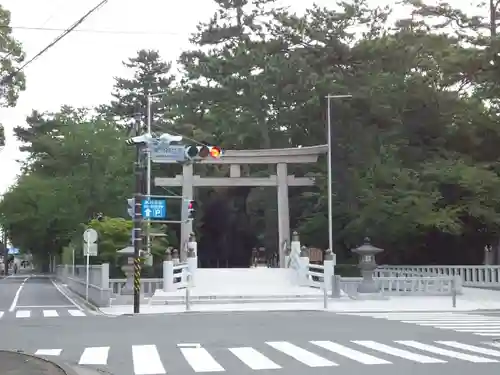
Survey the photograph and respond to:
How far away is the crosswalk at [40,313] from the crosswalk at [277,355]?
9.48 m

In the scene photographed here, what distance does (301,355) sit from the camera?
12.4 metres

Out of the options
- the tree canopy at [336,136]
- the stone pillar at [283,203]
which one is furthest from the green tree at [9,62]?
the stone pillar at [283,203]

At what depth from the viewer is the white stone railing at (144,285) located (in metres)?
28.0

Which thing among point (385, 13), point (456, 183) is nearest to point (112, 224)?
point (456, 183)

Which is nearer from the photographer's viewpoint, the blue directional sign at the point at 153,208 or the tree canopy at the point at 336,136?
the blue directional sign at the point at 153,208

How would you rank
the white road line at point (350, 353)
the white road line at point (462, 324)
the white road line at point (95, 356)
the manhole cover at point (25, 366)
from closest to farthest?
the manhole cover at point (25, 366)
the white road line at point (350, 353)
the white road line at point (95, 356)
the white road line at point (462, 324)

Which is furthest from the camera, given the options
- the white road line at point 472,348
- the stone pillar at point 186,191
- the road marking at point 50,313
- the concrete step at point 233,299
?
the stone pillar at point 186,191

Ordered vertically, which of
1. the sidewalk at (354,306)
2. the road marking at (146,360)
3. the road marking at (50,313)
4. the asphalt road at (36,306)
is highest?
the road marking at (146,360)

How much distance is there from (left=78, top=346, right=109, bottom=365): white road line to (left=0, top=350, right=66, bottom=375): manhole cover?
2.95 feet

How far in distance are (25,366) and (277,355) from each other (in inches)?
167

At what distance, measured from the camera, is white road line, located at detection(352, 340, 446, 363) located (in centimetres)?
1166

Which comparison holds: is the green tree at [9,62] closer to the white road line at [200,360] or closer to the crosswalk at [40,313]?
the crosswalk at [40,313]

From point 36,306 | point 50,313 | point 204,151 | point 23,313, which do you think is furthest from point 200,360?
point 36,306

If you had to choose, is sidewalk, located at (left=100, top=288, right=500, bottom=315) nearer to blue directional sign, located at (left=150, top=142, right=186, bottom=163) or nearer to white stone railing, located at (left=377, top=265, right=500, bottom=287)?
white stone railing, located at (left=377, top=265, right=500, bottom=287)
